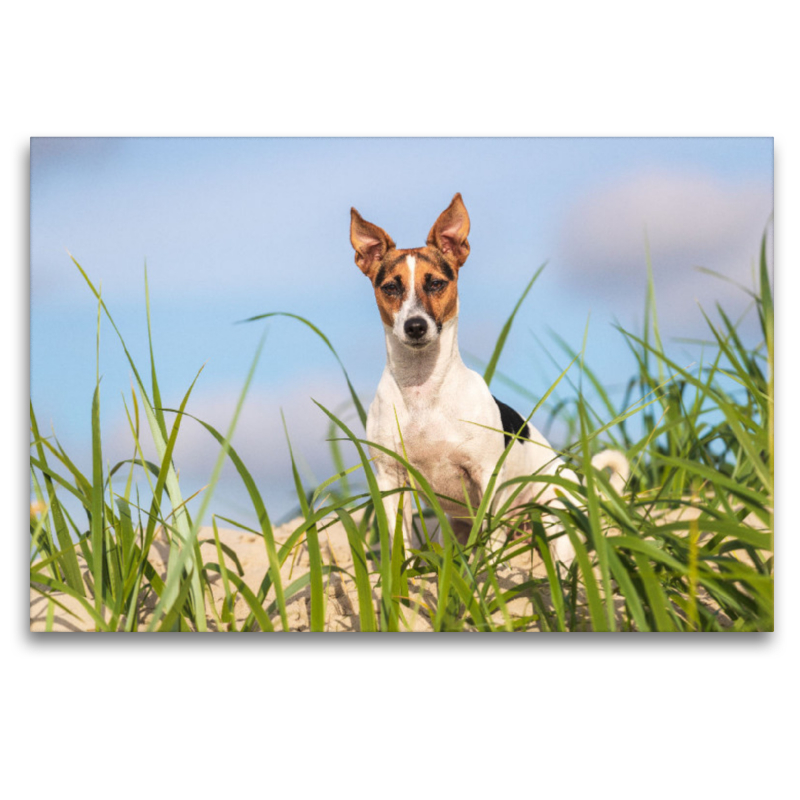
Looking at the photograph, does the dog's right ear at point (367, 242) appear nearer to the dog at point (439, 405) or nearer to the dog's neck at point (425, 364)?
the dog at point (439, 405)

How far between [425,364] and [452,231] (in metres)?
0.37

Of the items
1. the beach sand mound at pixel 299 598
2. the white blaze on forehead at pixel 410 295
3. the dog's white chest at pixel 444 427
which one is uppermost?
the white blaze on forehead at pixel 410 295

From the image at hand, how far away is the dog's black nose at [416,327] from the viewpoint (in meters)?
2.31

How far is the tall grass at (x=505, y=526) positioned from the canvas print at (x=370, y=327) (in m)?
0.01

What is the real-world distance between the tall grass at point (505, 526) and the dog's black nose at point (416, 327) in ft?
0.75

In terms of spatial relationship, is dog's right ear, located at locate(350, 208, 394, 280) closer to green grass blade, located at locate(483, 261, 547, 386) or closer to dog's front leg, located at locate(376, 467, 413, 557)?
green grass blade, located at locate(483, 261, 547, 386)

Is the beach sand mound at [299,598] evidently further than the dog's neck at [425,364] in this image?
No

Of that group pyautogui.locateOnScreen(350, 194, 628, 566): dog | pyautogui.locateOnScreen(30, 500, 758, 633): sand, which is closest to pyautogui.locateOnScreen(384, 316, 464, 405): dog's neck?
pyautogui.locateOnScreen(350, 194, 628, 566): dog

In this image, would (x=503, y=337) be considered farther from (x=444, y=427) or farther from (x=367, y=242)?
(x=367, y=242)

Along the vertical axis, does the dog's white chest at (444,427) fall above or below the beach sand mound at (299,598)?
above

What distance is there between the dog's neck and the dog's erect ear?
0.61ft

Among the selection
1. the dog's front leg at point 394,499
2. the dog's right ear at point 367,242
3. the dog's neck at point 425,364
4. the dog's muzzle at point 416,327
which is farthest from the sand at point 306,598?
the dog's right ear at point 367,242
